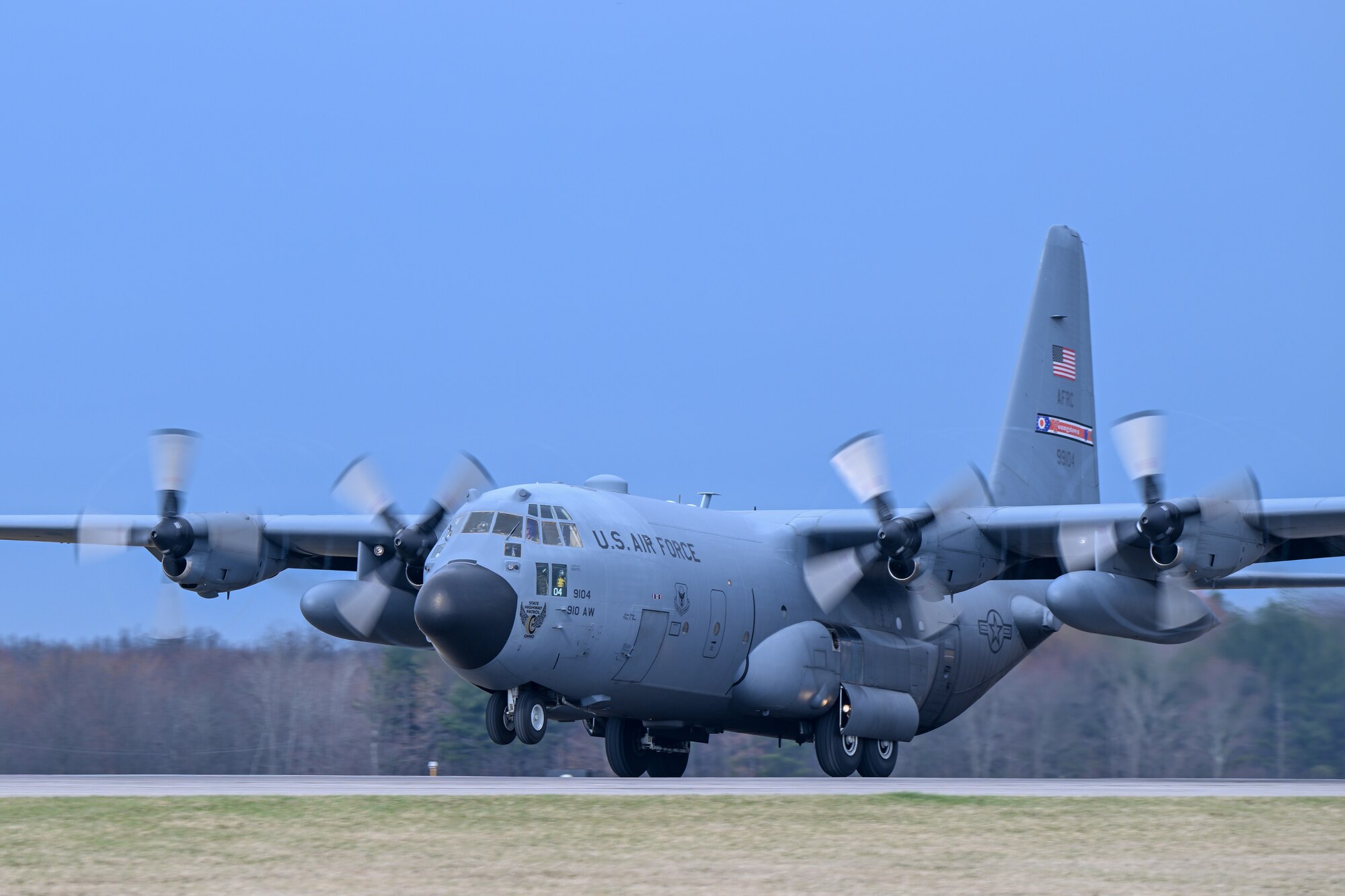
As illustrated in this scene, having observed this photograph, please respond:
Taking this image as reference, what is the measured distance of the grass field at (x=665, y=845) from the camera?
10922mm

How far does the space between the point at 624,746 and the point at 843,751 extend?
10.3 feet

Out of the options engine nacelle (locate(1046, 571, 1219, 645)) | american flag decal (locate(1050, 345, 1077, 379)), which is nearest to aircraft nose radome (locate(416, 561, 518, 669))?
engine nacelle (locate(1046, 571, 1219, 645))

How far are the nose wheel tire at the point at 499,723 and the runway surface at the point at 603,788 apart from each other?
54 cm

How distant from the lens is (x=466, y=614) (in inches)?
741

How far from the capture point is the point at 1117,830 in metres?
13.3

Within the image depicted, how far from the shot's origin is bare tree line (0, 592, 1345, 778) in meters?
28.4

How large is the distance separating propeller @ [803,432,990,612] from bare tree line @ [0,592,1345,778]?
3657 mm

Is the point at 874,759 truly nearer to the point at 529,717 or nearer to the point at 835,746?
the point at 835,746

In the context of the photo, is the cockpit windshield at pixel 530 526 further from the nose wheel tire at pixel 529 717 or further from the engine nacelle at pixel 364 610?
the engine nacelle at pixel 364 610

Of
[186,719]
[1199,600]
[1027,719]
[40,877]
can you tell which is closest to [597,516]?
[1199,600]

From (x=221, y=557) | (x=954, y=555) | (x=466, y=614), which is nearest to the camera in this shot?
(x=466, y=614)

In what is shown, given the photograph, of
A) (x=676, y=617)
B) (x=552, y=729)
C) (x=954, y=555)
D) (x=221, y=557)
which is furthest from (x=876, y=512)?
(x=552, y=729)

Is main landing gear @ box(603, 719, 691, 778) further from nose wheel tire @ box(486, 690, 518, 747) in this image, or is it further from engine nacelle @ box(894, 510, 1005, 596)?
engine nacelle @ box(894, 510, 1005, 596)

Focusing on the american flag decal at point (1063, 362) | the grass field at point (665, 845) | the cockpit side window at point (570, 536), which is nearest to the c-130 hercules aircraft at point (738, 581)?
the cockpit side window at point (570, 536)
